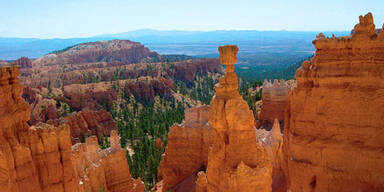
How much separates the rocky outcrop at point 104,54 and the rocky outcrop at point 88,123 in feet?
253

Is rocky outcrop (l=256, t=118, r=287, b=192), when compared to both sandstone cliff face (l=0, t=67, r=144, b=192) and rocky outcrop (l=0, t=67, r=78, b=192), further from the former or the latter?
rocky outcrop (l=0, t=67, r=78, b=192)

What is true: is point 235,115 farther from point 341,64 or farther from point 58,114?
point 58,114

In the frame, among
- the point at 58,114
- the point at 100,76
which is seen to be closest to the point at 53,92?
the point at 58,114

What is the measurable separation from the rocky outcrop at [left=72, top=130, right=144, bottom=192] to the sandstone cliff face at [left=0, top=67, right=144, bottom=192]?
491 cm

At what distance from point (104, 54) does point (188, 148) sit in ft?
398

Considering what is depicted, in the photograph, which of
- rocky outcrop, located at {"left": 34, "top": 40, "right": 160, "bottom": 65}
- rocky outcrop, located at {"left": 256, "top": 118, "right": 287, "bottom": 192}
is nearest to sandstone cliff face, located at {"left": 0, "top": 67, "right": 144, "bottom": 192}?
rocky outcrop, located at {"left": 256, "top": 118, "right": 287, "bottom": 192}

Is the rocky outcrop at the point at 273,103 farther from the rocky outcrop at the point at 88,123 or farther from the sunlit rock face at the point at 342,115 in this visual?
the rocky outcrop at the point at 88,123

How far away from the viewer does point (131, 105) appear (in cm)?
6122

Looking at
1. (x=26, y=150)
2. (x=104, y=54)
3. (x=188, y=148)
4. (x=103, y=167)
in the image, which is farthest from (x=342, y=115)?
(x=104, y=54)

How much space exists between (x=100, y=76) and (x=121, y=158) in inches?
2731

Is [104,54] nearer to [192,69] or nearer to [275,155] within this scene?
[192,69]

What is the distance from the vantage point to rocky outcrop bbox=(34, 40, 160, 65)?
121 m

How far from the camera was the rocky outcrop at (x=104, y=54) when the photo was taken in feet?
399

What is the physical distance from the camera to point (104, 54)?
134 m
